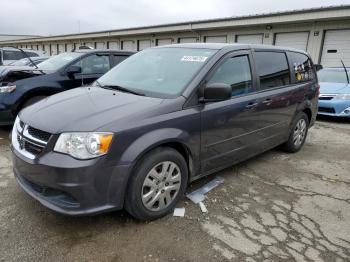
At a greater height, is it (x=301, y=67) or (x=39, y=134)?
(x=301, y=67)

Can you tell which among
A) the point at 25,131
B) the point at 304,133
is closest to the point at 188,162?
the point at 25,131

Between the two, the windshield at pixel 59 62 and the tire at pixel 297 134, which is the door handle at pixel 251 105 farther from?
the windshield at pixel 59 62

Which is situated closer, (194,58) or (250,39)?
(194,58)

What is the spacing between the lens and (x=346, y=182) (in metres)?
4.18

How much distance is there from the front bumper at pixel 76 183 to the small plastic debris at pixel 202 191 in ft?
3.33

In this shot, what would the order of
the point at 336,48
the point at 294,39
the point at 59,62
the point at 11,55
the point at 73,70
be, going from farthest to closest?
the point at 294,39 → the point at 11,55 → the point at 336,48 → the point at 59,62 → the point at 73,70

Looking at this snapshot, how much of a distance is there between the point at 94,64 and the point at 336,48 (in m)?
11.0

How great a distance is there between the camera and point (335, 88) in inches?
331

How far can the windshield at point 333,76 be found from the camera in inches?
358

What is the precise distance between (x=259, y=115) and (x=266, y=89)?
0.39 meters

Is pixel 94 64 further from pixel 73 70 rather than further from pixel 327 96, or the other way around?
pixel 327 96

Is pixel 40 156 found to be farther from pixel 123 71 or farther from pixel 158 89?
pixel 123 71

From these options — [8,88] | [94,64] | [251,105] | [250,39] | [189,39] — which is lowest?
[251,105]

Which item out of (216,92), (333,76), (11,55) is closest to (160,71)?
(216,92)
